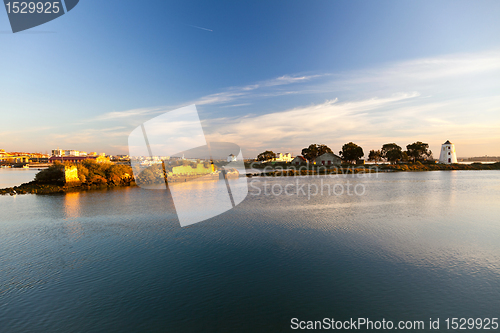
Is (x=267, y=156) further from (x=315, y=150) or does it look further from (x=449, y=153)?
(x=449, y=153)

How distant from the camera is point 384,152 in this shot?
82.7m

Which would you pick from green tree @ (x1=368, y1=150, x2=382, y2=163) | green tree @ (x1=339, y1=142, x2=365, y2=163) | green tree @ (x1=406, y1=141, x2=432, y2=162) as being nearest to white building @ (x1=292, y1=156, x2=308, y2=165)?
green tree @ (x1=339, y1=142, x2=365, y2=163)

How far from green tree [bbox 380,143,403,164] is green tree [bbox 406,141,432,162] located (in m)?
4.13

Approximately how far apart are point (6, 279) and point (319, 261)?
9.95m

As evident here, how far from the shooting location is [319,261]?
9.11m

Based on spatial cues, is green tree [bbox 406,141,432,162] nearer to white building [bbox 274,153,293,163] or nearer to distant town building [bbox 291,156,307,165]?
distant town building [bbox 291,156,307,165]

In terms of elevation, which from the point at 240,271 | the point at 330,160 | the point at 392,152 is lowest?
the point at 240,271

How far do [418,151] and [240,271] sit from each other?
88.0 m

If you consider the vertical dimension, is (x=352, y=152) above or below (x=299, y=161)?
above

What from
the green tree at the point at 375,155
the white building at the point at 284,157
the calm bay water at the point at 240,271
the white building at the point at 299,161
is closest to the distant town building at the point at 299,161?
the white building at the point at 299,161

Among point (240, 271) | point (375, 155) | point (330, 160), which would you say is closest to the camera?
point (240, 271)

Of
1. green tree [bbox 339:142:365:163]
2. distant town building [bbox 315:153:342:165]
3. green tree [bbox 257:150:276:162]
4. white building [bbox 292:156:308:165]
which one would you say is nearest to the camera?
distant town building [bbox 315:153:342:165]

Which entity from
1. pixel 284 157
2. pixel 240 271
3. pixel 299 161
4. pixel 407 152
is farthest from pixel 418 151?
pixel 240 271

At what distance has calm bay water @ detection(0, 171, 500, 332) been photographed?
20.0 ft
